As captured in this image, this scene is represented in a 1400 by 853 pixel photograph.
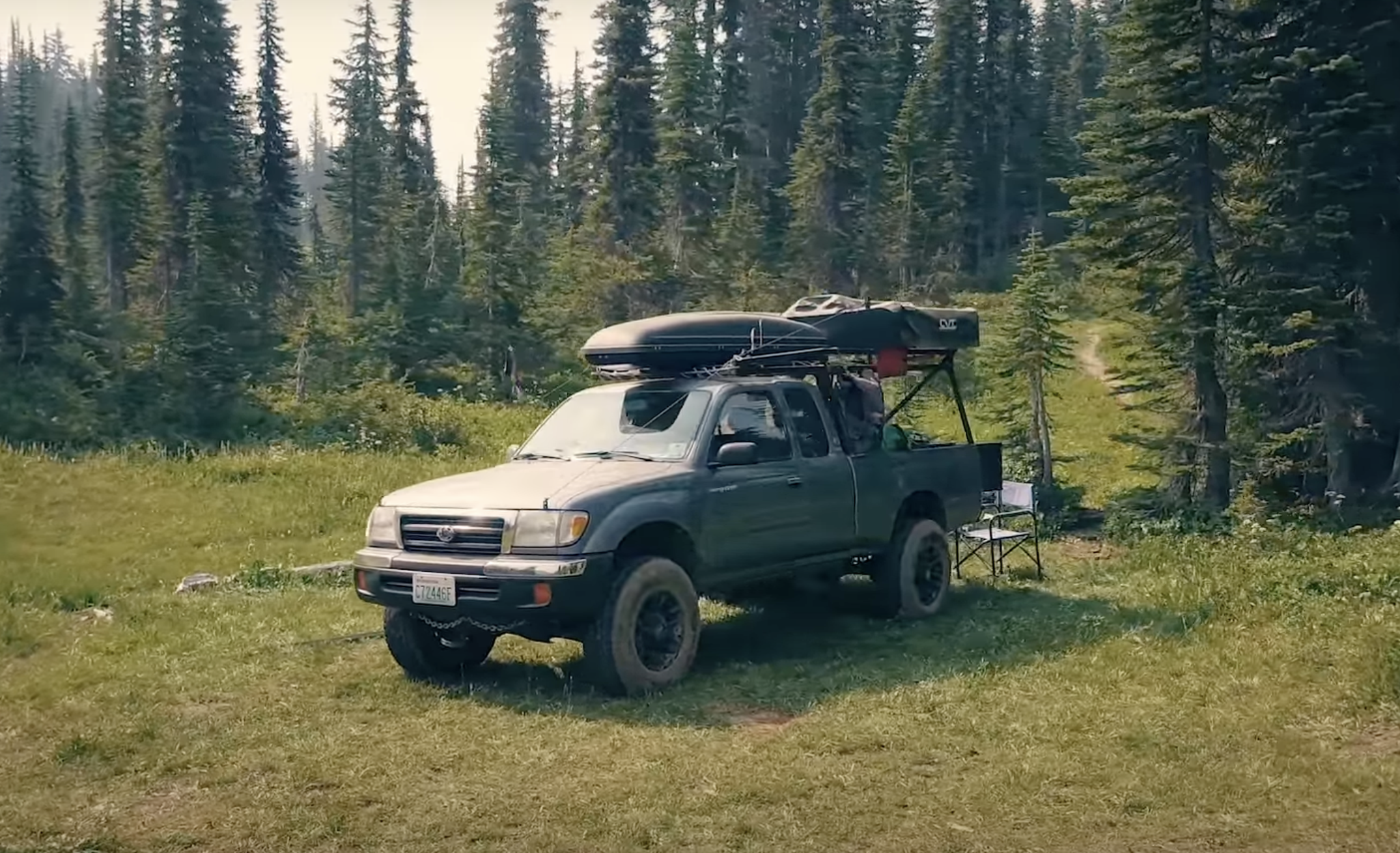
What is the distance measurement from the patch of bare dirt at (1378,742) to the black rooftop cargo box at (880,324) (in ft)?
15.7

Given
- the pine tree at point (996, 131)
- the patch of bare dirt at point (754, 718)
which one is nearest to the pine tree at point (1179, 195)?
the patch of bare dirt at point (754, 718)

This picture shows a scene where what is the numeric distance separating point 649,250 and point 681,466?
97.0ft

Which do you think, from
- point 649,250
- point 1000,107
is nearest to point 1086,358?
point 649,250

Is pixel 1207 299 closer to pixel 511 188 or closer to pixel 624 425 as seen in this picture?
pixel 624 425

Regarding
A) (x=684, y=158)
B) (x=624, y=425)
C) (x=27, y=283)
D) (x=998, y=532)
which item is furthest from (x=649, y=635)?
(x=684, y=158)

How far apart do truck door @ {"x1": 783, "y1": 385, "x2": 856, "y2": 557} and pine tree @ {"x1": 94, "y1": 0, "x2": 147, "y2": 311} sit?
136ft

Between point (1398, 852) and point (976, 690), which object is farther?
point (976, 690)

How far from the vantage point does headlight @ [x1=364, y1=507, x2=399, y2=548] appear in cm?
799

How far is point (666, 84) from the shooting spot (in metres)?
41.2

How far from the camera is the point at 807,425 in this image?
31.6 ft

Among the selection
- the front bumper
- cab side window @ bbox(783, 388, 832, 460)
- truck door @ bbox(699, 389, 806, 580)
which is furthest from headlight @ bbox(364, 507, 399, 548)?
cab side window @ bbox(783, 388, 832, 460)

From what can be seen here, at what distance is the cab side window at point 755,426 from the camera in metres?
8.79

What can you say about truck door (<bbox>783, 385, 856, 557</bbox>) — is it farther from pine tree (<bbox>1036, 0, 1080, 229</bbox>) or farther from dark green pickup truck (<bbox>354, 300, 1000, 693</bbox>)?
pine tree (<bbox>1036, 0, 1080, 229</bbox>)

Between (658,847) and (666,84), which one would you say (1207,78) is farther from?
(666,84)
